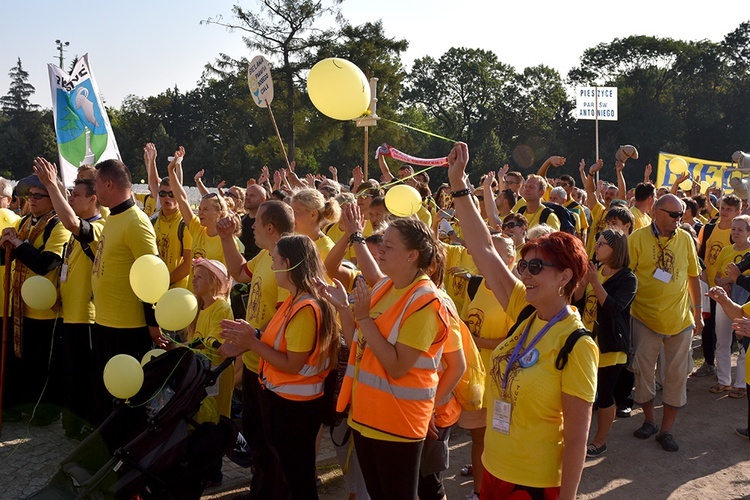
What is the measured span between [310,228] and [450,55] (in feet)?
151

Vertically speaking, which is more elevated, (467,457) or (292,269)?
(292,269)

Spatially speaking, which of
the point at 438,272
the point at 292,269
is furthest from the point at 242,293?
the point at 438,272

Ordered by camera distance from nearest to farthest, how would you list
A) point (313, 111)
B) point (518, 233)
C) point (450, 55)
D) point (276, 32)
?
point (518, 233), point (276, 32), point (313, 111), point (450, 55)

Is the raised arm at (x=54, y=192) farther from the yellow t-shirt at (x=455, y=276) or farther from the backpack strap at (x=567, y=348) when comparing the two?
the backpack strap at (x=567, y=348)

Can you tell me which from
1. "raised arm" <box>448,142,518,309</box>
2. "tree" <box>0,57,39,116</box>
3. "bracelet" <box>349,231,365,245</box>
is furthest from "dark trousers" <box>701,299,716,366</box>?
"tree" <box>0,57,39,116</box>

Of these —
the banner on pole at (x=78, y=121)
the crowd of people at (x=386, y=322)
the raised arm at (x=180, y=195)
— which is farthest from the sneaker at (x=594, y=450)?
the banner on pole at (x=78, y=121)

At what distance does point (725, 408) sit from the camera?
6531 mm

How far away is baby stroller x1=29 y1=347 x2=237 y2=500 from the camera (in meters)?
3.43

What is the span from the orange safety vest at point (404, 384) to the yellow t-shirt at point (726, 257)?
16.5ft

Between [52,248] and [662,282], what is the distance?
5.13 meters

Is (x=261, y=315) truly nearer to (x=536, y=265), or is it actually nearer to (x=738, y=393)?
(x=536, y=265)

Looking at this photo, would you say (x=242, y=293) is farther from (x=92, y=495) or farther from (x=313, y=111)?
(x=313, y=111)

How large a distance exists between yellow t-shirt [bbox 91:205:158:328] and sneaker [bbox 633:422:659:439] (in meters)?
4.35

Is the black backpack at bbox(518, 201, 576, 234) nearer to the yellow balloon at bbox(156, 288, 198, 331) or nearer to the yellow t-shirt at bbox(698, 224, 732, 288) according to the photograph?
the yellow t-shirt at bbox(698, 224, 732, 288)
